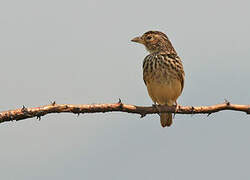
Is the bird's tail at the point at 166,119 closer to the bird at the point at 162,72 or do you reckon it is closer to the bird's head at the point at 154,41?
the bird at the point at 162,72

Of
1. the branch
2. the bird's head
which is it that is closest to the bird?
the bird's head

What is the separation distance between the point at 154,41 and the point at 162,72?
3.71 feet

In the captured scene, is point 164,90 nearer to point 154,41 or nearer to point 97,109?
point 154,41

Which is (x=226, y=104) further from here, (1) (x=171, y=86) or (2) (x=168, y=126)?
(2) (x=168, y=126)

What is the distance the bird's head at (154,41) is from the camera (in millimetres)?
10695

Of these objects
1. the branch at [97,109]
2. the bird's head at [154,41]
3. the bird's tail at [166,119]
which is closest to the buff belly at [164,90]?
the bird's tail at [166,119]

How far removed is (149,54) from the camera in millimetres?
10570

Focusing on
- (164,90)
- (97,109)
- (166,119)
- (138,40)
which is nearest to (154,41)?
(138,40)

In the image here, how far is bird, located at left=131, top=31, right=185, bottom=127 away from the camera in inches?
387

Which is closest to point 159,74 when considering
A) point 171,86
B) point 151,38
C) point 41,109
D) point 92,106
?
point 171,86

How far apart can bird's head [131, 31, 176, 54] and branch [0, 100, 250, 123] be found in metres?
3.42

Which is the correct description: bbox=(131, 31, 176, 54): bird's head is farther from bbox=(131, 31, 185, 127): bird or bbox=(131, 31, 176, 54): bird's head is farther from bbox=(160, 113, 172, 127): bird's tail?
bbox=(160, 113, 172, 127): bird's tail

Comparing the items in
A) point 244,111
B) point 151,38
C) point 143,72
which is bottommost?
point 244,111

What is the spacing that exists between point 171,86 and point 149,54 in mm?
1058
